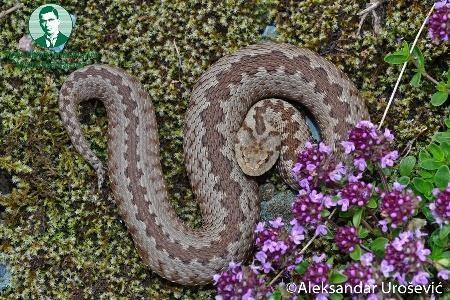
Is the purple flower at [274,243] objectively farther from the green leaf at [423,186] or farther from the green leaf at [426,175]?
the green leaf at [426,175]

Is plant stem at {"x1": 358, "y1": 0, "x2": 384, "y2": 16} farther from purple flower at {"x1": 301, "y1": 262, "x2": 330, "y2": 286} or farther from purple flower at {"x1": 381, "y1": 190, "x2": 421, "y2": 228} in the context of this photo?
purple flower at {"x1": 301, "y1": 262, "x2": 330, "y2": 286}

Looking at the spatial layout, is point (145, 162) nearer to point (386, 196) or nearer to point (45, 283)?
point (45, 283)

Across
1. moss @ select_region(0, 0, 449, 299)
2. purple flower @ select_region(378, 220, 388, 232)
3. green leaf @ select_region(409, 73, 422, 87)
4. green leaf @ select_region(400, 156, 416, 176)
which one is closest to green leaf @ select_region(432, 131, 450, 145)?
green leaf @ select_region(400, 156, 416, 176)

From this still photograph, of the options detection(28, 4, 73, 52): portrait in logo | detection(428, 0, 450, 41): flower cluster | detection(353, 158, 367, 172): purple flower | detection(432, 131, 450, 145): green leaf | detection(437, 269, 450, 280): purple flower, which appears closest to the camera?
detection(437, 269, 450, 280): purple flower

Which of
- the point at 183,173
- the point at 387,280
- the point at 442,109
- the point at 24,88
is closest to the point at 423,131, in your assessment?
the point at 442,109

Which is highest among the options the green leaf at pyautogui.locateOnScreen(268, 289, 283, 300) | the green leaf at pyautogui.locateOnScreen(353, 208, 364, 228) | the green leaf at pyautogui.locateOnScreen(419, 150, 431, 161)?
the green leaf at pyautogui.locateOnScreen(419, 150, 431, 161)

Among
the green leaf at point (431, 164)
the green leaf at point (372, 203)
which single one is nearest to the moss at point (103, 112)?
the green leaf at point (431, 164)

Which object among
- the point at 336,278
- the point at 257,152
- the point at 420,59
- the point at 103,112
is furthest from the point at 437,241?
the point at 103,112
